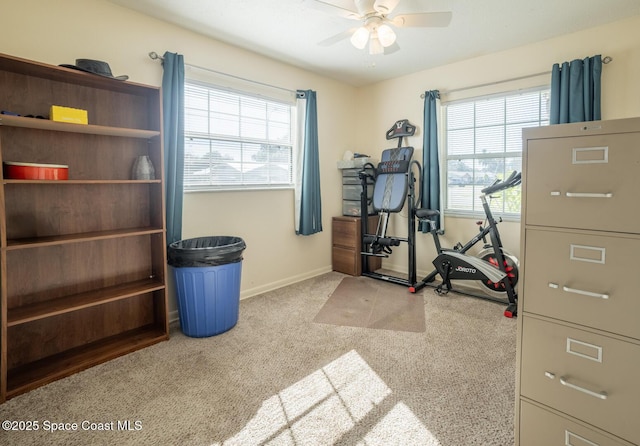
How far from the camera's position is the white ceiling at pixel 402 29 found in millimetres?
2482

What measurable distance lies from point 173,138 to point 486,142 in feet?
10.4

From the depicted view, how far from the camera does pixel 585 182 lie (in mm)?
1076

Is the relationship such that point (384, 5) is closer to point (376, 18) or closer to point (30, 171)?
point (376, 18)

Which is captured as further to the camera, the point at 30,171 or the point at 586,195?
the point at 30,171

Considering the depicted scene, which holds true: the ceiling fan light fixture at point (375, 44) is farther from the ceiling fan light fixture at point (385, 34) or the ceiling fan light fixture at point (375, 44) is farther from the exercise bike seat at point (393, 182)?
the exercise bike seat at point (393, 182)

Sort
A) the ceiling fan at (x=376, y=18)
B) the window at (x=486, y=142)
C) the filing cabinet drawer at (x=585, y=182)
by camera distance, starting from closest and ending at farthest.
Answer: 1. the filing cabinet drawer at (x=585, y=182)
2. the ceiling fan at (x=376, y=18)
3. the window at (x=486, y=142)

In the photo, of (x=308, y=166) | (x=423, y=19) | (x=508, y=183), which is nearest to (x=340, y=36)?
(x=423, y=19)

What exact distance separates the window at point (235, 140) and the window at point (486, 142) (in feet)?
6.22

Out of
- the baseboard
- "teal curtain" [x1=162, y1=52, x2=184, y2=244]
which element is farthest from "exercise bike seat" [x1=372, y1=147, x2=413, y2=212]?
"teal curtain" [x1=162, y1=52, x2=184, y2=244]

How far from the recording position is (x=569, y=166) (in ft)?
3.62

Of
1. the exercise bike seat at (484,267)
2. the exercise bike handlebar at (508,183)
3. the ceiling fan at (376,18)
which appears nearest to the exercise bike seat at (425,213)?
the exercise bike seat at (484,267)

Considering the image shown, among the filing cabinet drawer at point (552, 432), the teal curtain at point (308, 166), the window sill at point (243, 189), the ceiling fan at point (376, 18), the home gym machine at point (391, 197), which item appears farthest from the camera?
the teal curtain at point (308, 166)

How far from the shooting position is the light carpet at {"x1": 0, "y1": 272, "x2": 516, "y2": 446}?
5.09 ft

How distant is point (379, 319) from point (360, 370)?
84 cm
